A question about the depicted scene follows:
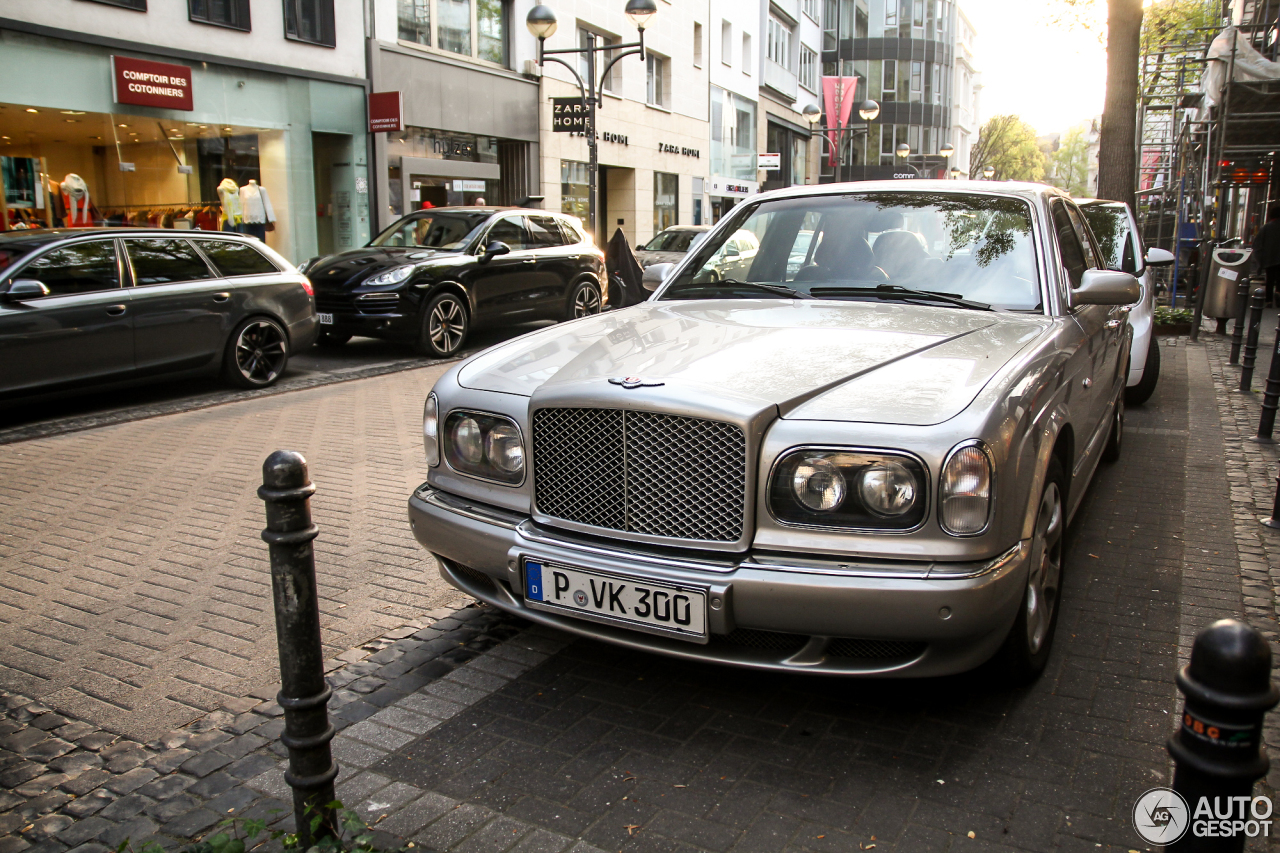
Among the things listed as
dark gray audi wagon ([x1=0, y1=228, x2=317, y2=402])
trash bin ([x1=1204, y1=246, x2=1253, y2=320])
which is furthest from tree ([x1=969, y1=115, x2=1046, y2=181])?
dark gray audi wagon ([x1=0, y1=228, x2=317, y2=402])

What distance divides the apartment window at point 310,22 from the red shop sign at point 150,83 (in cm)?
250

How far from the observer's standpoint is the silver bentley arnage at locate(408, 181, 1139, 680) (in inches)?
109

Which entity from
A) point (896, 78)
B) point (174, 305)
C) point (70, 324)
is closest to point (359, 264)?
point (174, 305)

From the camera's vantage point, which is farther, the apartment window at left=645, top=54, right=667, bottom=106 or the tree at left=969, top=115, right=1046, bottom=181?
the tree at left=969, top=115, right=1046, bottom=181

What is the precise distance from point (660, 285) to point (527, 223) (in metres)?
9.06

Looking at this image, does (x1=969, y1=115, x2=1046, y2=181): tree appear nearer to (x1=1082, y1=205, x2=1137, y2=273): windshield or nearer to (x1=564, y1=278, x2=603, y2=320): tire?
(x1=564, y1=278, x2=603, y2=320): tire

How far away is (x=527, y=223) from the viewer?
13.6 metres

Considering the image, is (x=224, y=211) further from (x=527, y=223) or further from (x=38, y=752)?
(x=38, y=752)

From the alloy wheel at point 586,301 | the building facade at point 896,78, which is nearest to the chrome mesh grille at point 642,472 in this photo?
the alloy wheel at point 586,301

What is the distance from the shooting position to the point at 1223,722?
163 cm

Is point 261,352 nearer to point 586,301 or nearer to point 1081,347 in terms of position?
point 586,301

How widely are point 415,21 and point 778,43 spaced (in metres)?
26.1

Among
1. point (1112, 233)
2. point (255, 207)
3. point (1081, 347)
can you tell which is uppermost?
point (255, 207)

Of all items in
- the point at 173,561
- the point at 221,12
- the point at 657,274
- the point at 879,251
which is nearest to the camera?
the point at 879,251
